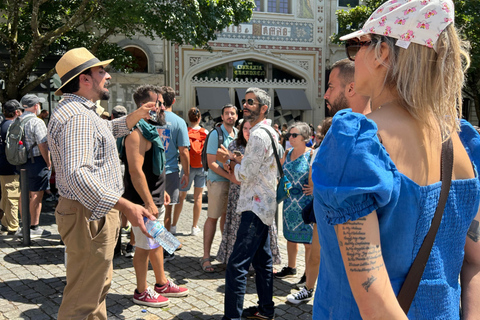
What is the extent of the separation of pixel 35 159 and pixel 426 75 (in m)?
6.36

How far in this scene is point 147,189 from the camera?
12.0ft

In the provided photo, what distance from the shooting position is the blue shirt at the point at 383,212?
1.04 m

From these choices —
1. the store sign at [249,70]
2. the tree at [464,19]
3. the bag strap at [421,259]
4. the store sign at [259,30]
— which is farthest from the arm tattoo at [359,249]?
the store sign at [249,70]

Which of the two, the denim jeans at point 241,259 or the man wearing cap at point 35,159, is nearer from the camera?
the denim jeans at point 241,259

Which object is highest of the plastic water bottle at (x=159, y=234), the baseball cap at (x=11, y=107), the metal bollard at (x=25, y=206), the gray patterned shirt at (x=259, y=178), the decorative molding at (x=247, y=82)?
the decorative molding at (x=247, y=82)

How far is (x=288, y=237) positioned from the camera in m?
4.60

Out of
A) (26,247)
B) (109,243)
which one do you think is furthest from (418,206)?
(26,247)

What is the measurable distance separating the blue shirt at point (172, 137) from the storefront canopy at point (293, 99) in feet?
49.0

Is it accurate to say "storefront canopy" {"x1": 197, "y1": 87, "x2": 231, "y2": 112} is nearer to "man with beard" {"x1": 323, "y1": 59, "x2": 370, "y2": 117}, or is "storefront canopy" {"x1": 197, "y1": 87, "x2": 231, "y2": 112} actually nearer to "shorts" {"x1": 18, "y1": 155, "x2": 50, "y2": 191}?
"shorts" {"x1": 18, "y1": 155, "x2": 50, "y2": 191}

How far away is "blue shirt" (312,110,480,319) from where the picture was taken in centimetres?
104

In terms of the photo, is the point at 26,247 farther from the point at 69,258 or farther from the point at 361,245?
the point at 361,245

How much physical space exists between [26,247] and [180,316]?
3.07 meters

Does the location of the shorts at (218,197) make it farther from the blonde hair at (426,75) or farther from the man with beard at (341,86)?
the blonde hair at (426,75)

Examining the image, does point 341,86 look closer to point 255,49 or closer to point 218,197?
point 218,197
